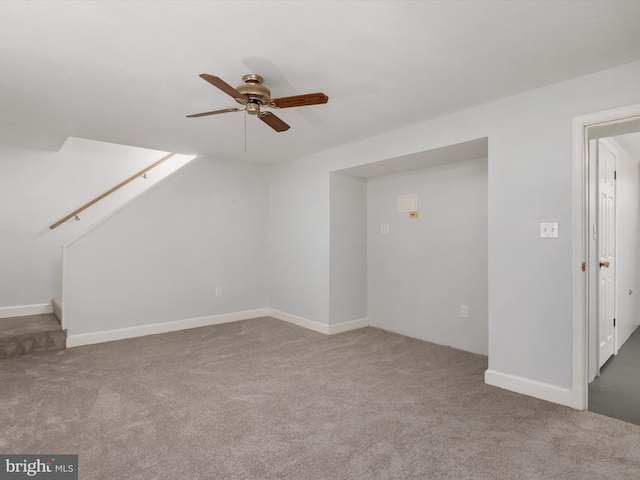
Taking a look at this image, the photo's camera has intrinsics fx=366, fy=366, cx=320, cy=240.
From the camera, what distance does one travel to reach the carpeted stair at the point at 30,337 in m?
3.48

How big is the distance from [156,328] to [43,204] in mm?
2114

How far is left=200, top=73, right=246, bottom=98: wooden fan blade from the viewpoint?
1.87 m

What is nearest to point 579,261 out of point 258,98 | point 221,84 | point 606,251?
point 606,251

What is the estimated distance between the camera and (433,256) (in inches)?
158

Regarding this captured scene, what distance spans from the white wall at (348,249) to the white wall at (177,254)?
1.35m

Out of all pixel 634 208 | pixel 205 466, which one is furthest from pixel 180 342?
pixel 634 208

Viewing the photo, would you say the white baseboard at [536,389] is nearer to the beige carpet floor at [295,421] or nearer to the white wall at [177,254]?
the beige carpet floor at [295,421]

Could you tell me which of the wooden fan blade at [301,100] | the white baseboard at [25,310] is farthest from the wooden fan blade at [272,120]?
the white baseboard at [25,310]

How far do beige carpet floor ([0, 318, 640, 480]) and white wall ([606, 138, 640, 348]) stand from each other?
79.6 inches

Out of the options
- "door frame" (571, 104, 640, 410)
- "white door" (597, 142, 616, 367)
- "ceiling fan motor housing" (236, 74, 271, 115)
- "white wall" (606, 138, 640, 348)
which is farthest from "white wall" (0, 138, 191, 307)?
"white wall" (606, 138, 640, 348)

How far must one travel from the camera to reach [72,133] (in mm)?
3740

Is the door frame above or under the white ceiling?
under

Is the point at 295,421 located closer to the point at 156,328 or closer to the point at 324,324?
the point at 324,324

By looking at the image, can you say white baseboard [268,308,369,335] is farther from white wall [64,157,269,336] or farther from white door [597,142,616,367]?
white door [597,142,616,367]
